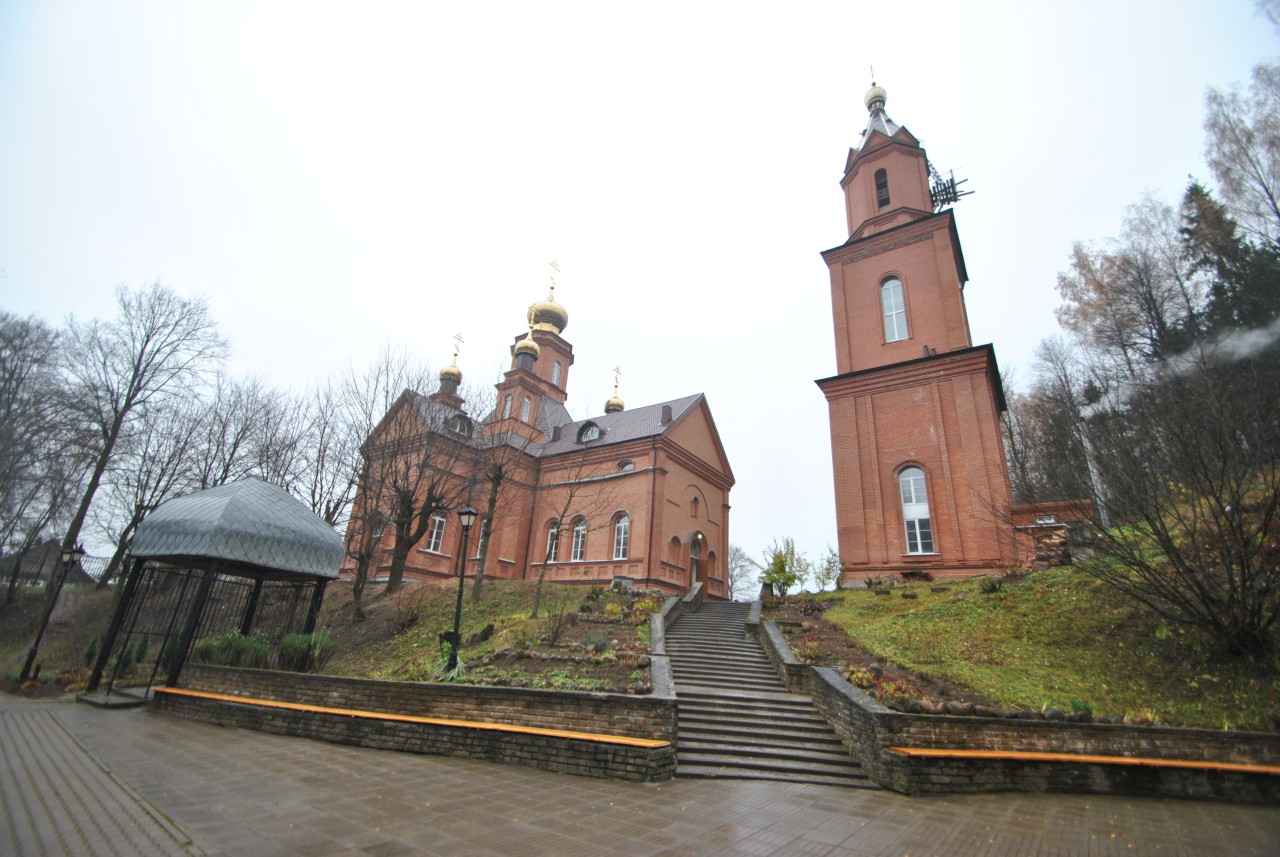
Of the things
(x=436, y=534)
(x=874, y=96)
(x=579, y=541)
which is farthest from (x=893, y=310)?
(x=436, y=534)

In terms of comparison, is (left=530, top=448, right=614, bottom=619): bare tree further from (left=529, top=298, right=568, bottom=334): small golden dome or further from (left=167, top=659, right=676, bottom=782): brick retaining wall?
(left=167, top=659, right=676, bottom=782): brick retaining wall

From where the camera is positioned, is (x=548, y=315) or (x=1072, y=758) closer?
(x=1072, y=758)

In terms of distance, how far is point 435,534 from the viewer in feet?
83.4

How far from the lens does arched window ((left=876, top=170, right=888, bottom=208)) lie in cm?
2241

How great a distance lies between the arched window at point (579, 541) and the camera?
25094 mm

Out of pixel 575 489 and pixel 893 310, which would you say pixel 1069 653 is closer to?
pixel 893 310

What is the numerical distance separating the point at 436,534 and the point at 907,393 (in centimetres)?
2046

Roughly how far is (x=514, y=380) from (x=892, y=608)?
22586 mm

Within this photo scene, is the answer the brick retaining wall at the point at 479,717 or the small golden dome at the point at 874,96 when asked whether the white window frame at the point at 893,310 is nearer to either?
the small golden dome at the point at 874,96

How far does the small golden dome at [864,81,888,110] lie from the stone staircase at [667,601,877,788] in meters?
24.5

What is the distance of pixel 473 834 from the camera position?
172 inches

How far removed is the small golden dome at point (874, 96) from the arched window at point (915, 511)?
56.6 ft

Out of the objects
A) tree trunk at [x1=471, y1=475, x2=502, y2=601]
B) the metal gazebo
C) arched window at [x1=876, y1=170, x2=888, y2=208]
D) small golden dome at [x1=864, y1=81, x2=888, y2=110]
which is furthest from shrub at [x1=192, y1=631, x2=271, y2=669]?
small golden dome at [x1=864, y1=81, x2=888, y2=110]

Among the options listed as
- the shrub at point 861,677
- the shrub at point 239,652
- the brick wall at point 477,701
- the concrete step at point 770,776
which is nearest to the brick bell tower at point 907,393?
the shrub at point 861,677
